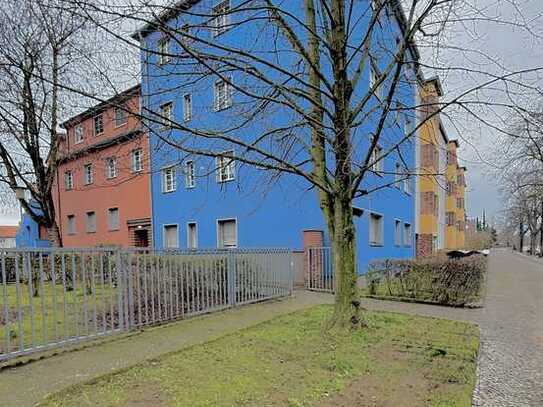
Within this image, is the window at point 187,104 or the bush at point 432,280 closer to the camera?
the window at point 187,104

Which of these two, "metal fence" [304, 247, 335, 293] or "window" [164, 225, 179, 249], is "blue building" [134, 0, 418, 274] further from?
"metal fence" [304, 247, 335, 293]

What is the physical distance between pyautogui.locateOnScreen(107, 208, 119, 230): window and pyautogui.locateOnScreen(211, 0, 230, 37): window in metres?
21.0

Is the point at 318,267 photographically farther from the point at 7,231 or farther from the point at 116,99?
the point at 7,231

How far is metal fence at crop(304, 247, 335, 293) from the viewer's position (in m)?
11.8

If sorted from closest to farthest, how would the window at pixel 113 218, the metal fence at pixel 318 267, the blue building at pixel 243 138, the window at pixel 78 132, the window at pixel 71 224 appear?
the blue building at pixel 243 138 → the window at pixel 78 132 → the metal fence at pixel 318 267 → the window at pixel 113 218 → the window at pixel 71 224

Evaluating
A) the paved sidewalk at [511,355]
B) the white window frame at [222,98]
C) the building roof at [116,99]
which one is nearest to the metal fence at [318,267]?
the paved sidewalk at [511,355]

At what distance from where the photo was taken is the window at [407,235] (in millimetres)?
22062

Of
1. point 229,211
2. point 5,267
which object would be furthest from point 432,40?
point 229,211

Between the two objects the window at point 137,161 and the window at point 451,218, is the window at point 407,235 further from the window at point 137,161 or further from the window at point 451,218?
the window at point 137,161

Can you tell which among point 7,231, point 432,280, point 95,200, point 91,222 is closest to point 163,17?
point 432,280

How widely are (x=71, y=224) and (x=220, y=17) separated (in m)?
27.4

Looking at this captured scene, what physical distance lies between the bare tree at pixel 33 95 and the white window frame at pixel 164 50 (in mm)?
4668

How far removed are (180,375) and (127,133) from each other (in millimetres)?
3884

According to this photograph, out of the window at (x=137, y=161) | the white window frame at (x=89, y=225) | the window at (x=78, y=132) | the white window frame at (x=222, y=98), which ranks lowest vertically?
the white window frame at (x=89, y=225)
